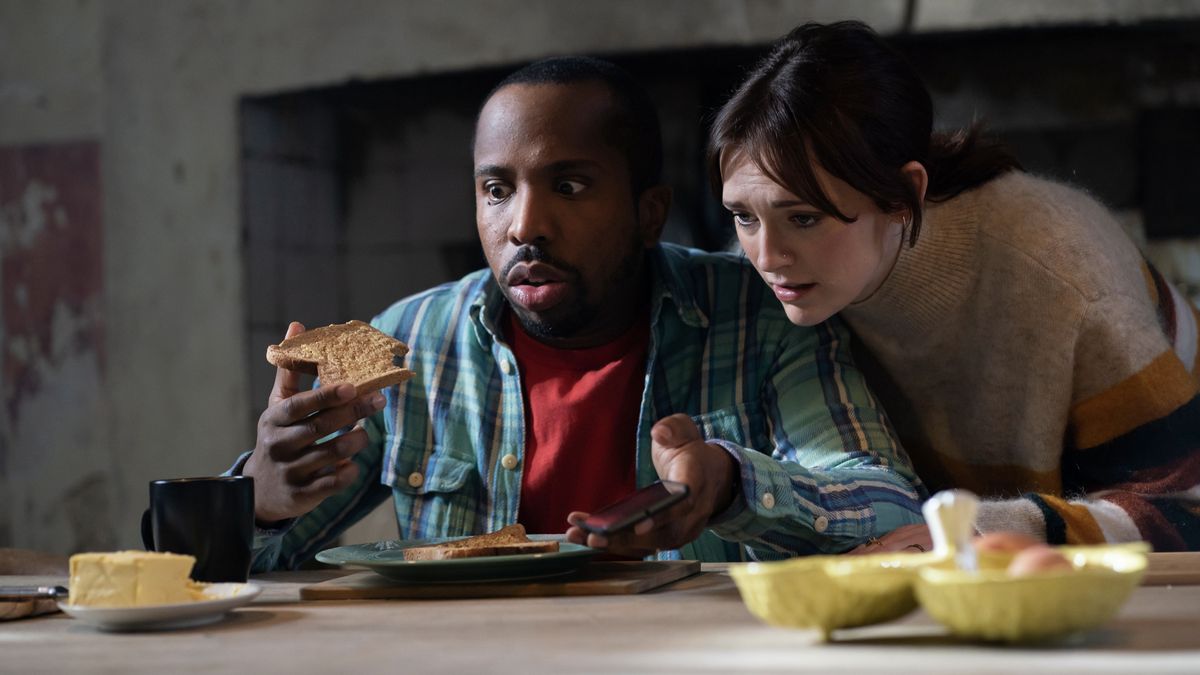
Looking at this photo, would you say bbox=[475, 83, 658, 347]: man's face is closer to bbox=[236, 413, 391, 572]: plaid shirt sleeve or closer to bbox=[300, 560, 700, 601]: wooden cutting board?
bbox=[236, 413, 391, 572]: plaid shirt sleeve

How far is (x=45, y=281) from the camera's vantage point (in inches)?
151

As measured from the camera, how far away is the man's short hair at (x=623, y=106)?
1851 millimetres

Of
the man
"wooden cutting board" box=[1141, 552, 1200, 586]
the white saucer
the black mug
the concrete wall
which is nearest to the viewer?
the white saucer

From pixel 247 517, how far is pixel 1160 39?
274 cm

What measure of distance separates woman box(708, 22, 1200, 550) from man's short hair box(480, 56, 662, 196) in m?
0.26

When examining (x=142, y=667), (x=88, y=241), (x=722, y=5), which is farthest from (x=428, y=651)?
(x=88, y=241)

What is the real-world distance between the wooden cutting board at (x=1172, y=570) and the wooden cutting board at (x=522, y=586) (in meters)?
0.44

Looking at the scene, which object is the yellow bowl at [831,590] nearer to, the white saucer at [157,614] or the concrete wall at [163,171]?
the white saucer at [157,614]

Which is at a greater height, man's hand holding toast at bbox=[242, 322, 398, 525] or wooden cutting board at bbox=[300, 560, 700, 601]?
man's hand holding toast at bbox=[242, 322, 398, 525]

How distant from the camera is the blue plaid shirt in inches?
68.1

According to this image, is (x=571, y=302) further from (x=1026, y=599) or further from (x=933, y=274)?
(x=1026, y=599)

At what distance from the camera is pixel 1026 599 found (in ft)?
2.67

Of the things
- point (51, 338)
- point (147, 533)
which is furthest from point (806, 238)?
point (51, 338)

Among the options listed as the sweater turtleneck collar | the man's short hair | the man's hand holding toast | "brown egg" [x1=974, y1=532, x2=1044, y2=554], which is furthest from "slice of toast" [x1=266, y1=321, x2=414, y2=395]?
"brown egg" [x1=974, y1=532, x2=1044, y2=554]
